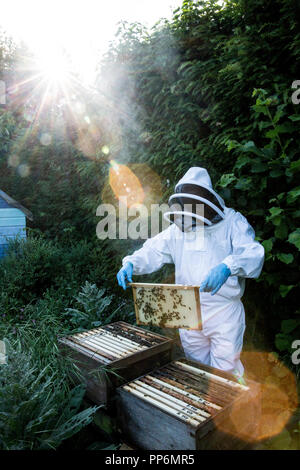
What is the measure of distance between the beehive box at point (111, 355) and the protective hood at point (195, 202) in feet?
3.10

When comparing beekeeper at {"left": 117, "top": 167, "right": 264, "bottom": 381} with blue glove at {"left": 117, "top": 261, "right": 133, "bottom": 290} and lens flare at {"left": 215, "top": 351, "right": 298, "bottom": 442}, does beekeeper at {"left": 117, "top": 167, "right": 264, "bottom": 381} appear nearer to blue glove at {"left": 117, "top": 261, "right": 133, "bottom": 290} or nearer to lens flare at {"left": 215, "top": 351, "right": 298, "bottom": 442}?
blue glove at {"left": 117, "top": 261, "right": 133, "bottom": 290}

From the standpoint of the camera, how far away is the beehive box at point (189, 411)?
65.5 inches

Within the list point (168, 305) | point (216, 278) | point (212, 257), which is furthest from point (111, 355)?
point (212, 257)

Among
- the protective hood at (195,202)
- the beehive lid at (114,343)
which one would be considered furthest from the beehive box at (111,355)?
the protective hood at (195,202)

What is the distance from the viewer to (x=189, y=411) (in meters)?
1.74

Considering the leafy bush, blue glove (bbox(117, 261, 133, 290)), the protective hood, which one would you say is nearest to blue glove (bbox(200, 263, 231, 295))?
the protective hood

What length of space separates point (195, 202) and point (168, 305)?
0.82 m

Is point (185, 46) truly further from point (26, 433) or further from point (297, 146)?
point (26, 433)

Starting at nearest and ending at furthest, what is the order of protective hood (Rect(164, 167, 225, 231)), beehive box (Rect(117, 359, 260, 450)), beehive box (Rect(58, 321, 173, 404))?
beehive box (Rect(117, 359, 260, 450)), beehive box (Rect(58, 321, 173, 404)), protective hood (Rect(164, 167, 225, 231))

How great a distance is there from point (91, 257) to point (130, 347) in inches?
119

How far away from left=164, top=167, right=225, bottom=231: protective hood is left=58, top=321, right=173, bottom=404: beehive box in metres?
0.95

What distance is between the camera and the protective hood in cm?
249

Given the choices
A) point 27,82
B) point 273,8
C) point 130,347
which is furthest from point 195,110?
point 27,82

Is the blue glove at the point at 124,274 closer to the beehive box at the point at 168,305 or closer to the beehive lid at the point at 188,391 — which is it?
the beehive box at the point at 168,305
